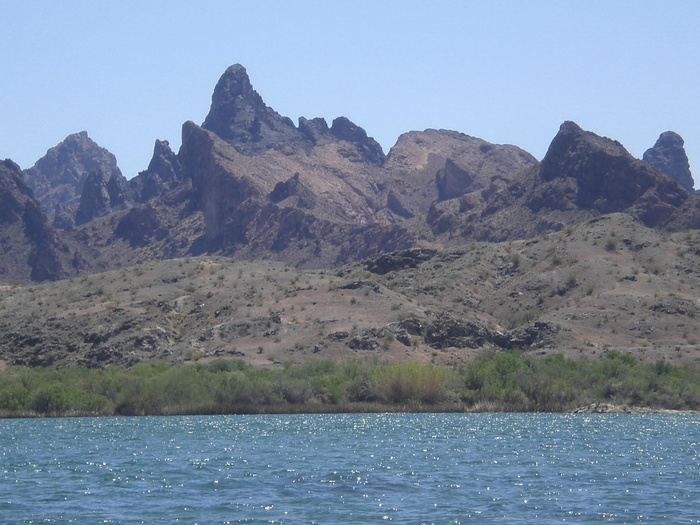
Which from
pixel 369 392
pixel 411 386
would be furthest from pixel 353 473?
pixel 369 392

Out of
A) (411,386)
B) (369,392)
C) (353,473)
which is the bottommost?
(353,473)

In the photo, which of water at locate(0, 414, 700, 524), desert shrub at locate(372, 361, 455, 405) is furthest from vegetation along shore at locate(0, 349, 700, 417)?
water at locate(0, 414, 700, 524)

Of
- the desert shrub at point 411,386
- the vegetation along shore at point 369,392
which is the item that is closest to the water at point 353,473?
the desert shrub at point 411,386

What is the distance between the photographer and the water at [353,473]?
39219 millimetres

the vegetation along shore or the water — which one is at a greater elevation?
the vegetation along shore

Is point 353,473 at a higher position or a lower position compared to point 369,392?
lower

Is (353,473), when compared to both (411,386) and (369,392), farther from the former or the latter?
(369,392)

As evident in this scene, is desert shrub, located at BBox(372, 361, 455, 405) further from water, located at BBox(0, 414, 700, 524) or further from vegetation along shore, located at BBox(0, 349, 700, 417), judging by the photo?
water, located at BBox(0, 414, 700, 524)

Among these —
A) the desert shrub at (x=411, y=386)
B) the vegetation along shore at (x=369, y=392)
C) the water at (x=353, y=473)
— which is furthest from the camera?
the desert shrub at (x=411, y=386)

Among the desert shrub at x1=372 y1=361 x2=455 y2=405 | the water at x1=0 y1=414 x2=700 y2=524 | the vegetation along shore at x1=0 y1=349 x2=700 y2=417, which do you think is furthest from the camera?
the desert shrub at x1=372 y1=361 x2=455 y2=405

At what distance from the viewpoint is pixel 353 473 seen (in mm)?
49469

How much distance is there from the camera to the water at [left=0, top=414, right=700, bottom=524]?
129ft

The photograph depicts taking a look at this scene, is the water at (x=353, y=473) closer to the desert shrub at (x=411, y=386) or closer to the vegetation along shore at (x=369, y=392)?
the desert shrub at (x=411, y=386)

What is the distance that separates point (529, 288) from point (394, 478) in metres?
100
